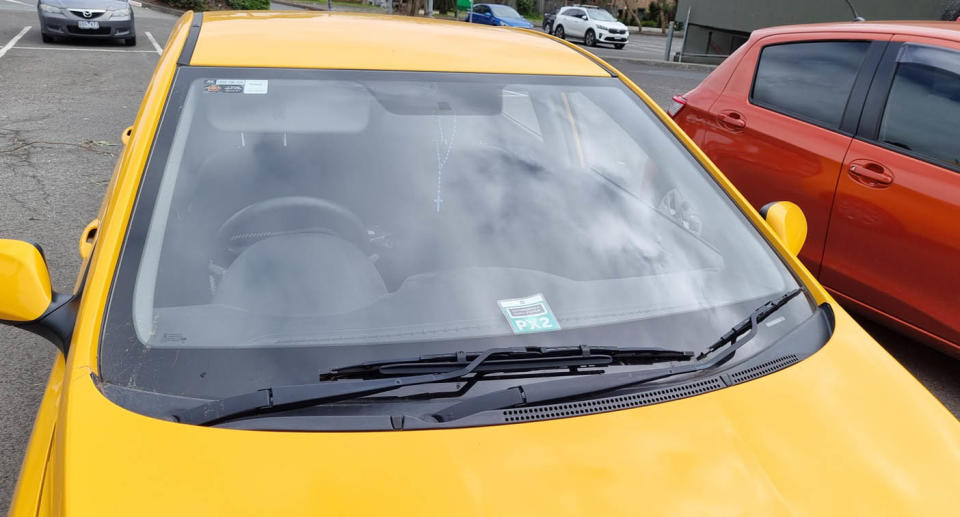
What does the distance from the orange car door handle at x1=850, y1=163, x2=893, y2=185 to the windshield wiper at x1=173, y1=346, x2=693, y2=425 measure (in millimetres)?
2397

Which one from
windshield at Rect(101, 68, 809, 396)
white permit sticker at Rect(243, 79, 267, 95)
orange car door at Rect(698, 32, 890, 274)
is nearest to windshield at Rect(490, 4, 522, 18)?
orange car door at Rect(698, 32, 890, 274)

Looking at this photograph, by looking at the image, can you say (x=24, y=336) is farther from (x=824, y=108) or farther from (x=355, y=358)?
(x=824, y=108)

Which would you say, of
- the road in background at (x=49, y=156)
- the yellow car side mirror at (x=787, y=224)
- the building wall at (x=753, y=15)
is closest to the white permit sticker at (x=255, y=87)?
the yellow car side mirror at (x=787, y=224)

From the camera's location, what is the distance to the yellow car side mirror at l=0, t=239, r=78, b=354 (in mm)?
1628

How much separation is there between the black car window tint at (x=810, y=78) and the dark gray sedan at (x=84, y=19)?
14677 millimetres

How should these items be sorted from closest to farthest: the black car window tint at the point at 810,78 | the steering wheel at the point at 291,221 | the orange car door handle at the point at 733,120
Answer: the steering wheel at the point at 291,221 → the black car window tint at the point at 810,78 → the orange car door handle at the point at 733,120

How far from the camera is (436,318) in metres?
1.76

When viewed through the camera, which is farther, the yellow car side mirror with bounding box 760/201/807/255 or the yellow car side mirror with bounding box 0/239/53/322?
the yellow car side mirror with bounding box 760/201/807/255

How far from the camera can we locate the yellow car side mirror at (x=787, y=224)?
232 centimetres

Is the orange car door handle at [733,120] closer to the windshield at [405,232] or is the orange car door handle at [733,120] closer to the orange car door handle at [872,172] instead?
the orange car door handle at [872,172]

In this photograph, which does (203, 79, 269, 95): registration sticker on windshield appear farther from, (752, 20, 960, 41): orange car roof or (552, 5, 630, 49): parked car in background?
(552, 5, 630, 49): parked car in background

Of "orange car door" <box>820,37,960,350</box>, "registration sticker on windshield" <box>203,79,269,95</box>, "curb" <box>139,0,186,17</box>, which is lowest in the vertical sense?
"curb" <box>139,0,186,17</box>

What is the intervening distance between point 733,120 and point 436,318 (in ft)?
10.6

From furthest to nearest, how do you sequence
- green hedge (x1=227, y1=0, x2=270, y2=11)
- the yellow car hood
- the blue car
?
green hedge (x1=227, y1=0, x2=270, y2=11) → the blue car → the yellow car hood
